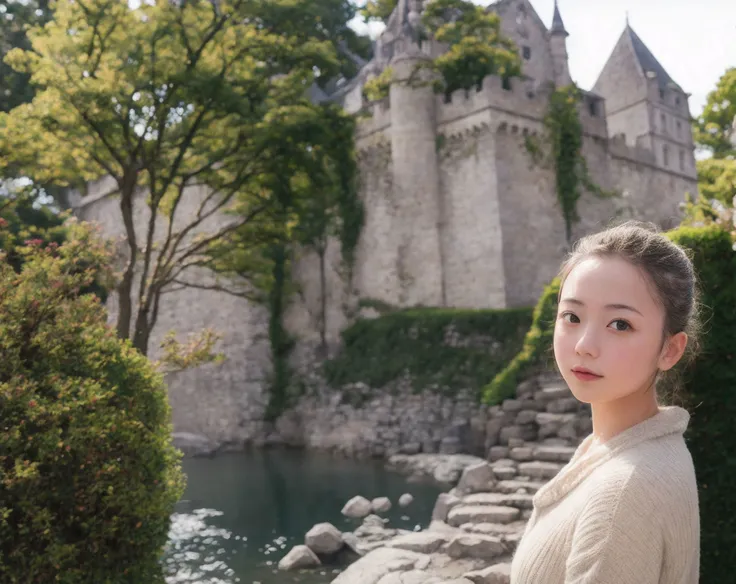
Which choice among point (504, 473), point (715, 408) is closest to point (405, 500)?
point (504, 473)

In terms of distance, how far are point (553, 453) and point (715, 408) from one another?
4.04 m

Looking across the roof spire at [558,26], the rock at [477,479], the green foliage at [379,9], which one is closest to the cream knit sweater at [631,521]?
the rock at [477,479]

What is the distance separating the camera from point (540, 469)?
28.8 ft

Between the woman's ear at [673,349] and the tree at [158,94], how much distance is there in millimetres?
11716

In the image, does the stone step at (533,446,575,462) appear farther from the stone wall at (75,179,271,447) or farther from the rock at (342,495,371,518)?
the stone wall at (75,179,271,447)

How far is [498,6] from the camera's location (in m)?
27.4

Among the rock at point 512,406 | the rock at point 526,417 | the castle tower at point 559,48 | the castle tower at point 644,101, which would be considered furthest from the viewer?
the castle tower at point 644,101

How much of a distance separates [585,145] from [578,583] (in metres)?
23.4

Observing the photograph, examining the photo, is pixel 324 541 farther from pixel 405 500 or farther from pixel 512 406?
pixel 405 500

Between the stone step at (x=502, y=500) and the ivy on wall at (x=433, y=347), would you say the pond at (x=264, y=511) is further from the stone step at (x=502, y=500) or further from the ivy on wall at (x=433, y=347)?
the ivy on wall at (x=433, y=347)

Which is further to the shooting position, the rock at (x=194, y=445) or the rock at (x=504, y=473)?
Answer: the rock at (x=194, y=445)

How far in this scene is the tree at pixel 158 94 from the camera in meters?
12.0

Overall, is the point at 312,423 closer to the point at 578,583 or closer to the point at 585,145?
the point at 585,145

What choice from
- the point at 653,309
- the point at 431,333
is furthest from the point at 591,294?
the point at 431,333
